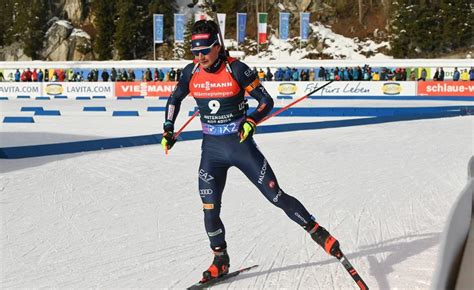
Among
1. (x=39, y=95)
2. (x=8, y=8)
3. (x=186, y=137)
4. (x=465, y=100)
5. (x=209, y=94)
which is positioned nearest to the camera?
(x=209, y=94)

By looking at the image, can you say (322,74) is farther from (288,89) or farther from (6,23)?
(6,23)

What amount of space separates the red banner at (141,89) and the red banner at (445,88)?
11.3 meters

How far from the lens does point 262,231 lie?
584 centimetres

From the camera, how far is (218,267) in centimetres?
445

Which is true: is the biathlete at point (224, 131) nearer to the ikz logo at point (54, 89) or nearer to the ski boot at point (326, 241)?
the ski boot at point (326, 241)

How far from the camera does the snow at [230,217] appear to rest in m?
4.55

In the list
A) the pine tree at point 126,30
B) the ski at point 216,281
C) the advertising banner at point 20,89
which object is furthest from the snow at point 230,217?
the pine tree at point 126,30

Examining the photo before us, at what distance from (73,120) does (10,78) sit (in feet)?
68.5

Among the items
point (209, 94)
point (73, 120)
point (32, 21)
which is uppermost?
point (32, 21)

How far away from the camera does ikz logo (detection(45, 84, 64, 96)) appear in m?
29.3

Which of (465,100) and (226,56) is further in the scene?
(465,100)

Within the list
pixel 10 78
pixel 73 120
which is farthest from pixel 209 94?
pixel 10 78

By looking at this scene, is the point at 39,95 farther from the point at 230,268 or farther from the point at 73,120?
the point at 230,268

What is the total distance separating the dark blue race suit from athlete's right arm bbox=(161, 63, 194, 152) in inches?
1.2
